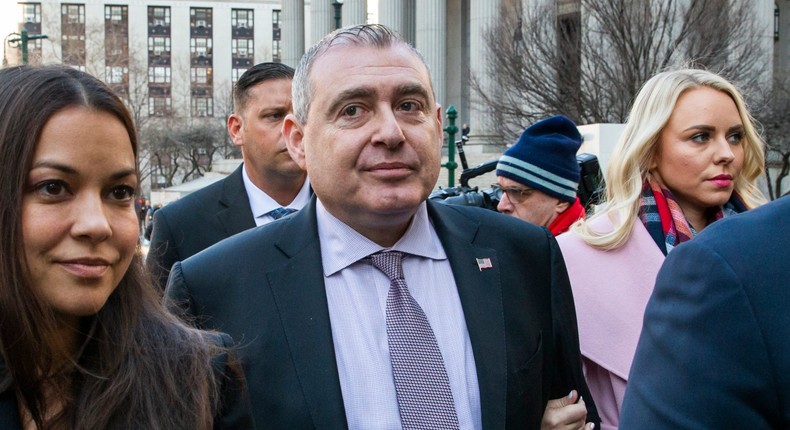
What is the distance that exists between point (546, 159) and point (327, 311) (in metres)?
3.02

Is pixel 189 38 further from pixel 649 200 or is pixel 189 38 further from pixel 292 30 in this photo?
pixel 649 200

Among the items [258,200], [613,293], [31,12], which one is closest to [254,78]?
[258,200]

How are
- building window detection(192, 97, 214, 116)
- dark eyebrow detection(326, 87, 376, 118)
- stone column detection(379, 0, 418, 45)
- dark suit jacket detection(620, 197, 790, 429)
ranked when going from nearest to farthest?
1. dark suit jacket detection(620, 197, 790, 429)
2. dark eyebrow detection(326, 87, 376, 118)
3. stone column detection(379, 0, 418, 45)
4. building window detection(192, 97, 214, 116)

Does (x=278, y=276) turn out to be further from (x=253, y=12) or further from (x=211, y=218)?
(x=253, y=12)

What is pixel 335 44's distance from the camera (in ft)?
10.8

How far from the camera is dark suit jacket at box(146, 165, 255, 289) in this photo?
520 centimetres

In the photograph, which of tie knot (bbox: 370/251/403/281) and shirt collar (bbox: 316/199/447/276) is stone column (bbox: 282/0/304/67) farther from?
tie knot (bbox: 370/251/403/281)

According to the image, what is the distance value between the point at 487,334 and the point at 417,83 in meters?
0.81

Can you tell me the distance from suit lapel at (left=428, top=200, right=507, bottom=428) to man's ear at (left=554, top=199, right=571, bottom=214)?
258 cm

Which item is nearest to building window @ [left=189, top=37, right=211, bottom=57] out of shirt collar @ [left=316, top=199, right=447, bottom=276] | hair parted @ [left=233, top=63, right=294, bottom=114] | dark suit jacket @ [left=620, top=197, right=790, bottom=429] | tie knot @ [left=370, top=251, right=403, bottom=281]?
hair parted @ [left=233, top=63, right=294, bottom=114]

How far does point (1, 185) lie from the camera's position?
2221 mm

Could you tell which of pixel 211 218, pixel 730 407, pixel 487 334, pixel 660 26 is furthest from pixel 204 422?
pixel 660 26

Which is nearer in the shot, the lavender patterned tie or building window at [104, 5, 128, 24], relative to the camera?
the lavender patterned tie

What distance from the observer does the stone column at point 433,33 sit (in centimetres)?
5081
